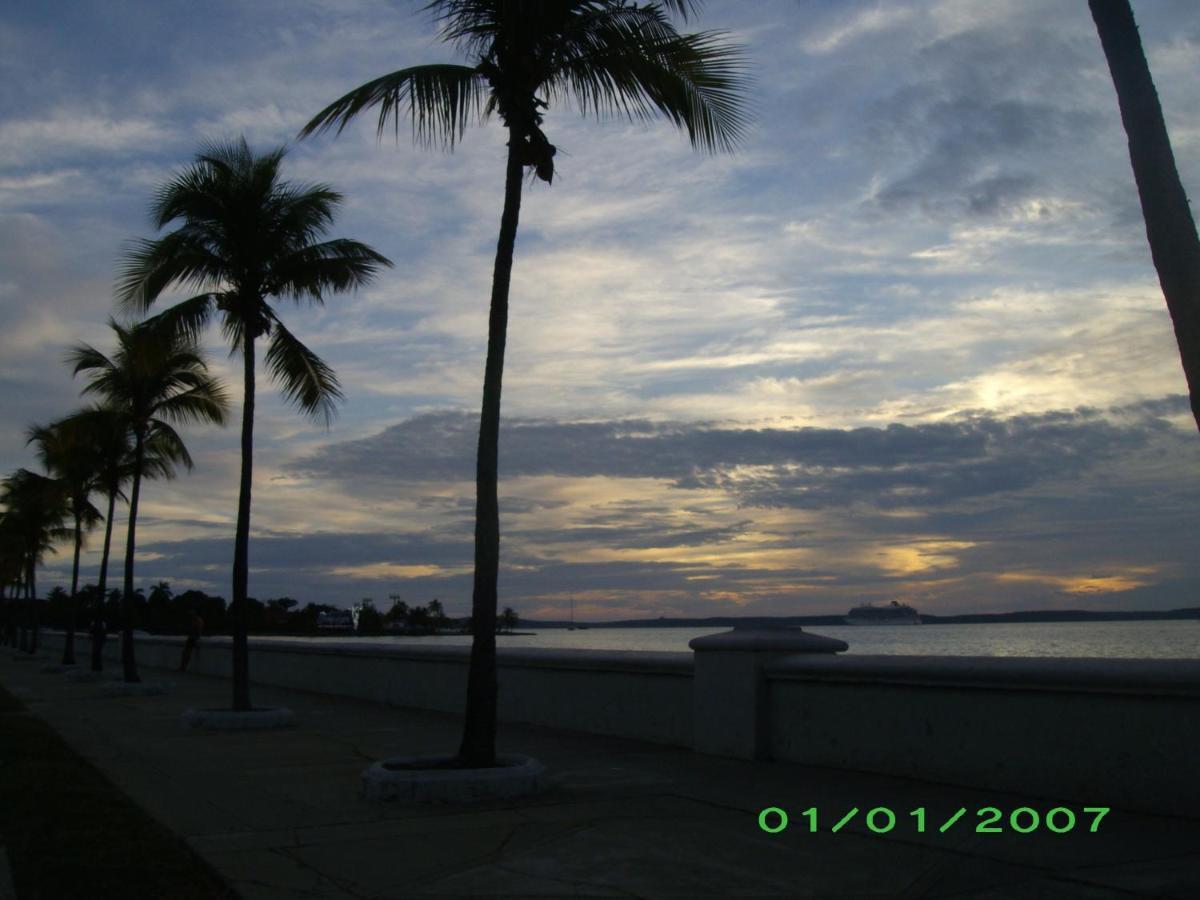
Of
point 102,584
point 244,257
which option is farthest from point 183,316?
point 102,584

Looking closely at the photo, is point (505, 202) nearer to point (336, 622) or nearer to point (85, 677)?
point (85, 677)

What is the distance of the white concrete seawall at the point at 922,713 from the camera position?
23.9 feet

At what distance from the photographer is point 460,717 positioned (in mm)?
15875

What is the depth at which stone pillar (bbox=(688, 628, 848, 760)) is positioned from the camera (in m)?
10.2

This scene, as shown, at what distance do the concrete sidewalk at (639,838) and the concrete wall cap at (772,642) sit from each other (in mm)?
1042

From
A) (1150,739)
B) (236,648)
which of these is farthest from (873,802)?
(236,648)

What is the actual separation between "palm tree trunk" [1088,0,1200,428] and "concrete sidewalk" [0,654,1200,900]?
2.65 metres

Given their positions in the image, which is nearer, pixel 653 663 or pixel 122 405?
pixel 653 663

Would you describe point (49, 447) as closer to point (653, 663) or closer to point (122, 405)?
point (122, 405)

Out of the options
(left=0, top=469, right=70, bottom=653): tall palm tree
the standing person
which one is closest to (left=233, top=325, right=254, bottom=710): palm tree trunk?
the standing person

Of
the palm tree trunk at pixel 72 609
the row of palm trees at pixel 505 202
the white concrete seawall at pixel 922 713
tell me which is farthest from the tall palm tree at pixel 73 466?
the white concrete seawall at pixel 922 713

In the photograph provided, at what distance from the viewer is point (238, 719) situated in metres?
14.8

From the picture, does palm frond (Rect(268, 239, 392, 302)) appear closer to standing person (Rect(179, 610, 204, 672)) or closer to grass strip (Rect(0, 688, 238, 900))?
grass strip (Rect(0, 688, 238, 900))

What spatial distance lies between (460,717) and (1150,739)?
1041 centimetres
